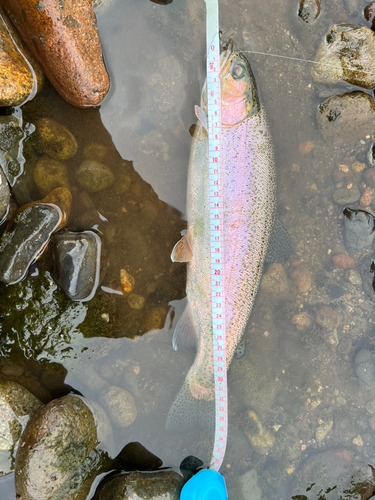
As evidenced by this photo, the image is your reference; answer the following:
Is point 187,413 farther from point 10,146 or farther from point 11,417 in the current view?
point 10,146

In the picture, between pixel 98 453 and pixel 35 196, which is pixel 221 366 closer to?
pixel 98 453

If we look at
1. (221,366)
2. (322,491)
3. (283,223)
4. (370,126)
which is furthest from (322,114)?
(322,491)

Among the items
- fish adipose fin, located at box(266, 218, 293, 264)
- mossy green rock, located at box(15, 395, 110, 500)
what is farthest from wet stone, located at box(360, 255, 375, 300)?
mossy green rock, located at box(15, 395, 110, 500)

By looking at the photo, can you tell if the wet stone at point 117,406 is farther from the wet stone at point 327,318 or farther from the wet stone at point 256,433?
the wet stone at point 327,318

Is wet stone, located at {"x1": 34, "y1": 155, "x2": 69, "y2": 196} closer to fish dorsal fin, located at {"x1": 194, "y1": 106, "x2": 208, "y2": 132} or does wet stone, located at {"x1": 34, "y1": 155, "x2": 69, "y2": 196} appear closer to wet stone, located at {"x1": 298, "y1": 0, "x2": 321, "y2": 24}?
fish dorsal fin, located at {"x1": 194, "y1": 106, "x2": 208, "y2": 132}

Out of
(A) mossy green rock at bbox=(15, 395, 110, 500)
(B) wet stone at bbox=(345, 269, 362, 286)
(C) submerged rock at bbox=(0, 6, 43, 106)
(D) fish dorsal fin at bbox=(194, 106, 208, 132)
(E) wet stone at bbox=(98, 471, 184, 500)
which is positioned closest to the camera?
(A) mossy green rock at bbox=(15, 395, 110, 500)

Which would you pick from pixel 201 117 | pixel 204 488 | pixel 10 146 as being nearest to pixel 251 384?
pixel 204 488
